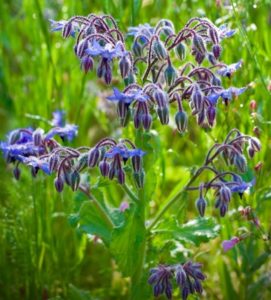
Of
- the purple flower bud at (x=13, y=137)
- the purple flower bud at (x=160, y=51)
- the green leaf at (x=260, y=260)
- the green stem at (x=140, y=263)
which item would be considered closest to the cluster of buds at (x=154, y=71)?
the purple flower bud at (x=160, y=51)

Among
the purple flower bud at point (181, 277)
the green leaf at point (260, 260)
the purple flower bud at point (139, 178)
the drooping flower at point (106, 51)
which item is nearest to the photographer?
the drooping flower at point (106, 51)

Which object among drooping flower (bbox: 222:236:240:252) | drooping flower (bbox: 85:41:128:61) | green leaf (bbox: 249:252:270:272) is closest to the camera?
drooping flower (bbox: 85:41:128:61)

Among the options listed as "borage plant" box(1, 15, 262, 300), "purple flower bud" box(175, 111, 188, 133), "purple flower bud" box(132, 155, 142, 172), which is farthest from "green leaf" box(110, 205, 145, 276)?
"purple flower bud" box(175, 111, 188, 133)

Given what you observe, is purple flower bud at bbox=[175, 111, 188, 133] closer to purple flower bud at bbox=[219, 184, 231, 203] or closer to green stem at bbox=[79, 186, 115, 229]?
purple flower bud at bbox=[219, 184, 231, 203]

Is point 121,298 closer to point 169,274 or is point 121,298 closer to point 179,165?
point 169,274

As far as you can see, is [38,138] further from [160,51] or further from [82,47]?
A: [160,51]

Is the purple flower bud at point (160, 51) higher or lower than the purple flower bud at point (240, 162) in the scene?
higher

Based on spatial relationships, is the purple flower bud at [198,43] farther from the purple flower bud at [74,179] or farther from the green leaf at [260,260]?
the green leaf at [260,260]
